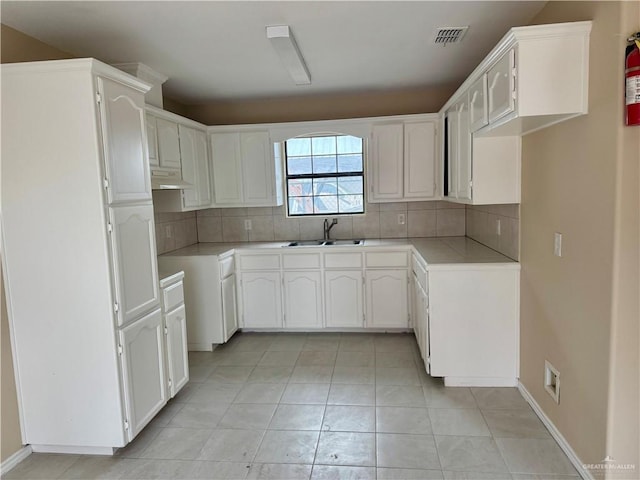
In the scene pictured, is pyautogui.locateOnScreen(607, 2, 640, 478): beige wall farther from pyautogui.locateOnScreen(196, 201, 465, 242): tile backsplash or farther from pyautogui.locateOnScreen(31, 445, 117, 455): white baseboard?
pyautogui.locateOnScreen(196, 201, 465, 242): tile backsplash

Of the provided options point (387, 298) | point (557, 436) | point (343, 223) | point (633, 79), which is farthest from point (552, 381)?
point (343, 223)

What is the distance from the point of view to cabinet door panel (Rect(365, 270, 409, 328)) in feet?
12.9

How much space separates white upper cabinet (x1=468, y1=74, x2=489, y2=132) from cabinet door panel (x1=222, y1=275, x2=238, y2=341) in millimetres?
2542

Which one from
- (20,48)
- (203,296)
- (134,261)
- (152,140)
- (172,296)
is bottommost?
(203,296)

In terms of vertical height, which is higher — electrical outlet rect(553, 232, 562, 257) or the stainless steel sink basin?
electrical outlet rect(553, 232, 562, 257)

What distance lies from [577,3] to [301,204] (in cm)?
311

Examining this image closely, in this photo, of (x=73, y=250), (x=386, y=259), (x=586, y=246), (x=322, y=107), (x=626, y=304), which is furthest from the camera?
(x=322, y=107)

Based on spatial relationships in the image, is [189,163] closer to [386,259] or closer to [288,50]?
[288,50]

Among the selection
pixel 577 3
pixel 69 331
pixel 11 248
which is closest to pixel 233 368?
pixel 69 331

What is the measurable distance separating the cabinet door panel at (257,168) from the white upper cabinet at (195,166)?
0.39 m

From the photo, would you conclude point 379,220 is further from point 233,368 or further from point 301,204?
point 233,368

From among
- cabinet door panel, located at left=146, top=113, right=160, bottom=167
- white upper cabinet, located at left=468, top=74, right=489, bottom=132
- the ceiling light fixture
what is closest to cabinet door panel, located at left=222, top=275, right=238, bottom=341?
cabinet door panel, located at left=146, top=113, right=160, bottom=167

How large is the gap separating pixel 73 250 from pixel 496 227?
9.69ft

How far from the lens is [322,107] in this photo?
442cm
